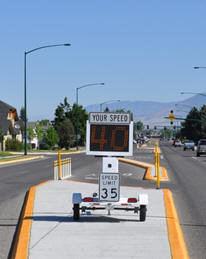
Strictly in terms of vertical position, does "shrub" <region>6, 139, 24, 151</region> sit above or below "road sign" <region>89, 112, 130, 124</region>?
below

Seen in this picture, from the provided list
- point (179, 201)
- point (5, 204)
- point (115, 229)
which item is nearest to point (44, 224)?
point (115, 229)

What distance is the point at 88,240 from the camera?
9.63 metres

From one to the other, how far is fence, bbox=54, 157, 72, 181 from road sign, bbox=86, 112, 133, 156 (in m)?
11.4

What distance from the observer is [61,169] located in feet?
87.0

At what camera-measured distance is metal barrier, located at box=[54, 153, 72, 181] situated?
24562 millimetres

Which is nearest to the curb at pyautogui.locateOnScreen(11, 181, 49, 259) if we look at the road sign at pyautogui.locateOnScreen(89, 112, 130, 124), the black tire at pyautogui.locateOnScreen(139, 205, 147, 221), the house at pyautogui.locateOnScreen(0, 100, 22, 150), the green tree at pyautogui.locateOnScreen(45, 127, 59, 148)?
the black tire at pyautogui.locateOnScreen(139, 205, 147, 221)

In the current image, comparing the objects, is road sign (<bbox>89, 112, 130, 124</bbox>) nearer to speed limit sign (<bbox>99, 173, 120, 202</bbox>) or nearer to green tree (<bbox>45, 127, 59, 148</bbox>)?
speed limit sign (<bbox>99, 173, 120, 202</bbox>)

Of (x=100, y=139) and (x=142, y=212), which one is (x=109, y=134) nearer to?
(x=100, y=139)

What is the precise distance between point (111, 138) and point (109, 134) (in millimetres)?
98

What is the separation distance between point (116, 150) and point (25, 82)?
4725cm

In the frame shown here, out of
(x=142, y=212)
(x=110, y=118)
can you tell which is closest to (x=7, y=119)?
(x=110, y=118)

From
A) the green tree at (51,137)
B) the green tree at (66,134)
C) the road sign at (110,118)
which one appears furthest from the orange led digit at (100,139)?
the green tree at (66,134)

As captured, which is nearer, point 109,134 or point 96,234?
point 96,234

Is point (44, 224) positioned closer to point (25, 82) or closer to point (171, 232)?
point (171, 232)
